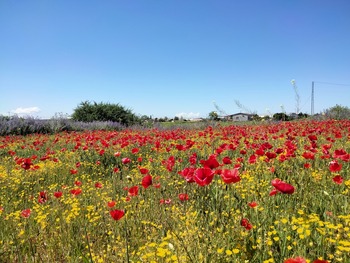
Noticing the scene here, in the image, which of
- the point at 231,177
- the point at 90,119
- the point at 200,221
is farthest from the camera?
the point at 90,119

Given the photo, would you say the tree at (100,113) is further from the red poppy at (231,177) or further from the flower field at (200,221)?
the red poppy at (231,177)

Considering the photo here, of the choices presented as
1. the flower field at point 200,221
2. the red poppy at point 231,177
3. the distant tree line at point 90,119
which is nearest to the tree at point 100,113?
the distant tree line at point 90,119

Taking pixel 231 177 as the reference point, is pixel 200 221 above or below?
below

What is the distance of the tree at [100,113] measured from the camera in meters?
23.6

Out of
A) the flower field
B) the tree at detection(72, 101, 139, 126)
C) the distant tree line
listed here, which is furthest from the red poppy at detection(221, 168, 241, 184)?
the tree at detection(72, 101, 139, 126)

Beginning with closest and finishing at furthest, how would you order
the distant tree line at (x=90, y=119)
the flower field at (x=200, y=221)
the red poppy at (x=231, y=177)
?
the red poppy at (x=231, y=177)
the flower field at (x=200, y=221)
the distant tree line at (x=90, y=119)

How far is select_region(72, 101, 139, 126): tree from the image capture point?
23609 millimetres

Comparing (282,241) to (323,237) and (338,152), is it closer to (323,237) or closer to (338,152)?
(323,237)

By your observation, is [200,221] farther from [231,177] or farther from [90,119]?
[90,119]

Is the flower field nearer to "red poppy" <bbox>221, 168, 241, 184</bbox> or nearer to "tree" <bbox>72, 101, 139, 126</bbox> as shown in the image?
"red poppy" <bbox>221, 168, 241, 184</bbox>

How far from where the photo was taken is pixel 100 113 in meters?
23.9

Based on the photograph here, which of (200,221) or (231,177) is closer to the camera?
(231,177)

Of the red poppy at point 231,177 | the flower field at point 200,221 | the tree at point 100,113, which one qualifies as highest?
the tree at point 100,113

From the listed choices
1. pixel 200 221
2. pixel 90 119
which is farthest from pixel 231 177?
pixel 90 119
